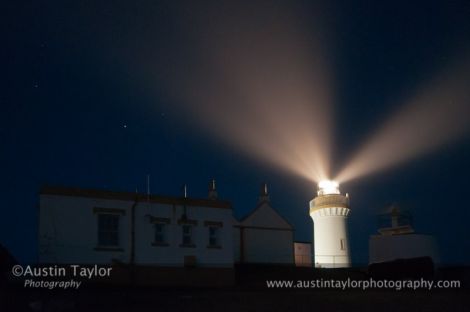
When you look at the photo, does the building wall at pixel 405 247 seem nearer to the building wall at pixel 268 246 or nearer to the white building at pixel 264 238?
the building wall at pixel 268 246

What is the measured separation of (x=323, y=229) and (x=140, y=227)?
59.6 ft

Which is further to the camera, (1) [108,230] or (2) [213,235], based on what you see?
(2) [213,235]

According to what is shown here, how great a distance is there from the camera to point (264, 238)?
127 feet

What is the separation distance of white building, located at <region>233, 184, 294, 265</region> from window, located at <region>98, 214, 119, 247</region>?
10664 mm


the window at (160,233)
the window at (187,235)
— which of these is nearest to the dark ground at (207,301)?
the window at (160,233)

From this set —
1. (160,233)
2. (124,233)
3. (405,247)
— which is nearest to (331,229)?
(405,247)

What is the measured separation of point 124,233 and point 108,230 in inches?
30.8

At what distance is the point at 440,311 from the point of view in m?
19.7

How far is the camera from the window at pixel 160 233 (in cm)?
2936

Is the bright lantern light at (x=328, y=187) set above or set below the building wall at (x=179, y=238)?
above

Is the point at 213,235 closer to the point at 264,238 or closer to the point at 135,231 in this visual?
the point at 135,231

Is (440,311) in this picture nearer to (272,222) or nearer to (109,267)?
(109,267)

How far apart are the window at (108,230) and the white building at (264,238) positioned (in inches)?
420

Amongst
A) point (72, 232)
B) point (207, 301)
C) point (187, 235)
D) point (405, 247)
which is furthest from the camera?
point (405, 247)
